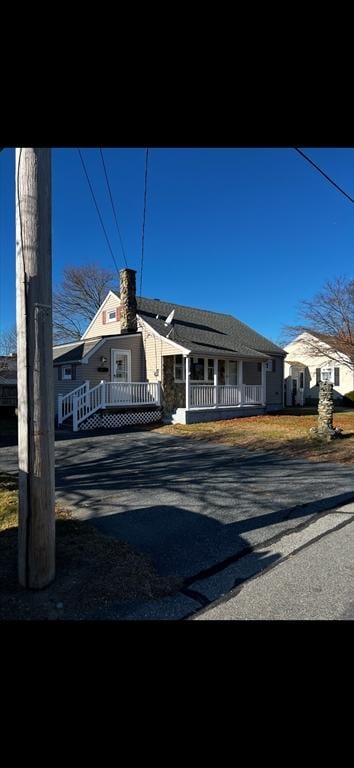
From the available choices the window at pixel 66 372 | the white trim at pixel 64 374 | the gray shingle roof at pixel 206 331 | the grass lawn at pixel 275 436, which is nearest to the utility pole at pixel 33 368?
the grass lawn at pixel 275 436

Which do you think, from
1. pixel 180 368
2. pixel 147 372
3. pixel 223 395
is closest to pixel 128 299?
pixel 147 372

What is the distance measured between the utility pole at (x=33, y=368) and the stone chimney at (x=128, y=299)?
42.2ft

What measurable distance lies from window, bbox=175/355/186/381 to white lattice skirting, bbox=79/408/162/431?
163 cm

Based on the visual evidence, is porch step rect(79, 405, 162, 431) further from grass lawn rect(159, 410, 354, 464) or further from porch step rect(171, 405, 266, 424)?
grass lawn rect(159, 410, 354, 464)

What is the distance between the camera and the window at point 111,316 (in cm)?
1691

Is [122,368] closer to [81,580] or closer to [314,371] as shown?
[81,580]

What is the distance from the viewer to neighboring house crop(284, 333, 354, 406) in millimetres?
23234

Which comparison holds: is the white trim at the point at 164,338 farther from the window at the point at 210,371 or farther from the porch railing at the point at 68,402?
the porch railing at the point at 68,402

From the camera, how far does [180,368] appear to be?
15.1 meters

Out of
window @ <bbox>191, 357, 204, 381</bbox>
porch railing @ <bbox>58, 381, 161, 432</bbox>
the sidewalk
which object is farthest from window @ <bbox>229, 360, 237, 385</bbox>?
the sidewalk
